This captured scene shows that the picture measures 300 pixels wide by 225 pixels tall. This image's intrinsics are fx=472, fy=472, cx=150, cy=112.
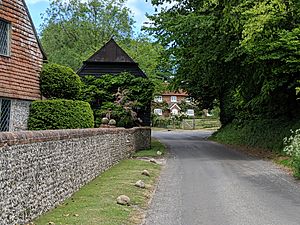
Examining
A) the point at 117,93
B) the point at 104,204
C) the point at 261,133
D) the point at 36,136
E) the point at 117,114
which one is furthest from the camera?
the point at 117,93

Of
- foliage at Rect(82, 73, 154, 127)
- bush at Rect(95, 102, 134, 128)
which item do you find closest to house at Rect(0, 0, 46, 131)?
bush at Rect(95, 102, 134, 128)

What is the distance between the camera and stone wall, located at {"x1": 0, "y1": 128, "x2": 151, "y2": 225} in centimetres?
752

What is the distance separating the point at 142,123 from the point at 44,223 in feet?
86.1

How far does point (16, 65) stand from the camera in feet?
56.7

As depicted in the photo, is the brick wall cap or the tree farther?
the tree

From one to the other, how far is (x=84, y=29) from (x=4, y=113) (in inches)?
1709

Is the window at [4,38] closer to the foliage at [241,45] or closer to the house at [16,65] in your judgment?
the house at [16,65]

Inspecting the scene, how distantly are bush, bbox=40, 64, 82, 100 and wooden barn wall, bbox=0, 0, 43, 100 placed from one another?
377 mm

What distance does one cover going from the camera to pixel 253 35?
784 inches

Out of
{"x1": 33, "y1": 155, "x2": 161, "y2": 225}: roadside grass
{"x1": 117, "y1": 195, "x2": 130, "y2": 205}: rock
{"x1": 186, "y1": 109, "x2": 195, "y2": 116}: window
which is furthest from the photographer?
{"x1": 186, "y1": 109, "x2": 195, "y2": 116}: window

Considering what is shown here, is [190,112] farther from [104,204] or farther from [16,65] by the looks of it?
[104,204]

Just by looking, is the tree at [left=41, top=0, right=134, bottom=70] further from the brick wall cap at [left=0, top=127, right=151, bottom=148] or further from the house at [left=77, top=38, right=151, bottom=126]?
the brick wall cap at [left=0, top=127, right=151, bottom=148]

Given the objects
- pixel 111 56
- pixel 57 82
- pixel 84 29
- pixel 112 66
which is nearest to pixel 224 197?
pixel 57 82

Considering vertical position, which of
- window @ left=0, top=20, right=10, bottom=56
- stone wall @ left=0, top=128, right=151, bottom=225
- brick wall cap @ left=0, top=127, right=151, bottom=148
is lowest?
stone wall @ left=0, top=128, right=151, bottom=225
